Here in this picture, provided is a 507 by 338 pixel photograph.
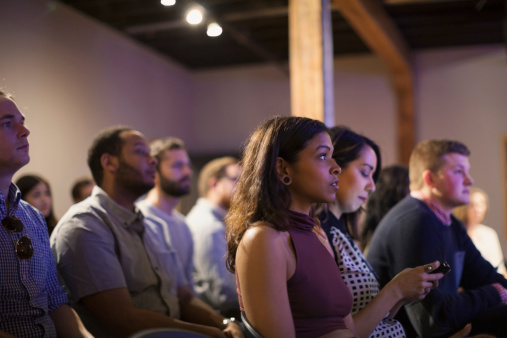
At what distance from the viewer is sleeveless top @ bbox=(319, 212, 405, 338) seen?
205 cm

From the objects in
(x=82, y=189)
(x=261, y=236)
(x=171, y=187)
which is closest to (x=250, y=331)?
(x=261, y=236)

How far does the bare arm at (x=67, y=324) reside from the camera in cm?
209

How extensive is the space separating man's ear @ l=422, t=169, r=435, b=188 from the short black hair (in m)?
1.49

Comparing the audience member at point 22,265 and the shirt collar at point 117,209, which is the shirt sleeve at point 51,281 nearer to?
the audience member at point 22,265

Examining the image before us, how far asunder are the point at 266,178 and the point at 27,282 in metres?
0.91

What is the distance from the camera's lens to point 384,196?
3314mm

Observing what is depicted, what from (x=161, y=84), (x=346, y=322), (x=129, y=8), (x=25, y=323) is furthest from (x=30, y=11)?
(x=346, y=322)

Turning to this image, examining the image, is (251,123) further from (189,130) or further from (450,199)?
(450,199)

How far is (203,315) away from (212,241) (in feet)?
4.47

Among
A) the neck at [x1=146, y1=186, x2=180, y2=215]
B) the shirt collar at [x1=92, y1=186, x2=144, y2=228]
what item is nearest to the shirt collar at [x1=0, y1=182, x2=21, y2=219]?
the shirt collar at [x1=92, y1=186, x2=144, y2=228]

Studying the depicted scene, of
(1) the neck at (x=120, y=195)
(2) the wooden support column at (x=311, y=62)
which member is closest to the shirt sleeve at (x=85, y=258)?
(1) the neck at (x=120, y=195)

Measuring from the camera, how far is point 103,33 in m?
6.47

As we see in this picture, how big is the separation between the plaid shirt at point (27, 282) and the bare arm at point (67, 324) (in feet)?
0.08

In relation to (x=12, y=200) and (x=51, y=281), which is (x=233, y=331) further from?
(x=12, y=200)
